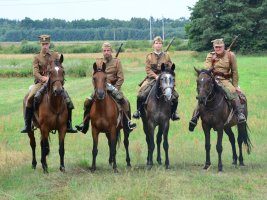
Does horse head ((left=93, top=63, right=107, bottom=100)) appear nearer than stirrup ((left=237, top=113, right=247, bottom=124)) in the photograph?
Yes

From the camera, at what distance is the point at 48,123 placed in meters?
13.8

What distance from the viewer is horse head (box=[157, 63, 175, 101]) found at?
543 inches

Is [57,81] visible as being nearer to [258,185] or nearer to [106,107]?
[106,107]

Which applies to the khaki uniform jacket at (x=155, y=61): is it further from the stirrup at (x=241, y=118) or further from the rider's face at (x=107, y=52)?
the stirrup at (x=241, y=118)

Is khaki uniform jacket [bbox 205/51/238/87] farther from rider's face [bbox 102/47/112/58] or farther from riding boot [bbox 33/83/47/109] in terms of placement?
riding boot [bbox 33/83/47/109]

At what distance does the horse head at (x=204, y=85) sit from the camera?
1360cm

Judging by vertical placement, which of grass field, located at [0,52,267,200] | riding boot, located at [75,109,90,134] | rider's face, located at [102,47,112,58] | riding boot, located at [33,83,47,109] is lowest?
grass field, located at [0,52,267,200]

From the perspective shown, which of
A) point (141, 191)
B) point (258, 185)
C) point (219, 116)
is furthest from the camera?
point (219, 116)

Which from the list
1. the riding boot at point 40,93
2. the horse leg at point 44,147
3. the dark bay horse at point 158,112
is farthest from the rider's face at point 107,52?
the horse leg at point 44,147

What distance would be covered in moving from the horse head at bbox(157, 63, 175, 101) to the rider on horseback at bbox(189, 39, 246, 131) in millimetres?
1258

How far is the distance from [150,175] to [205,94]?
2462mm

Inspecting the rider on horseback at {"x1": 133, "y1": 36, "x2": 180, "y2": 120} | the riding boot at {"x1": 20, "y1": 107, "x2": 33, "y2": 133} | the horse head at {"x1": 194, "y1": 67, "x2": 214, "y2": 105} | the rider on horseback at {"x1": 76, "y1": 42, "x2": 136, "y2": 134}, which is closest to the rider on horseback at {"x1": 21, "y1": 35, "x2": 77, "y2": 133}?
the riding boot at {"x1": 20, "y1": 107, "x2": 33, "y2": 133}

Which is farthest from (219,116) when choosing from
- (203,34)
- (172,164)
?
(203,34)

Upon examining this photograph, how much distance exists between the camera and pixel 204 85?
13.6m
